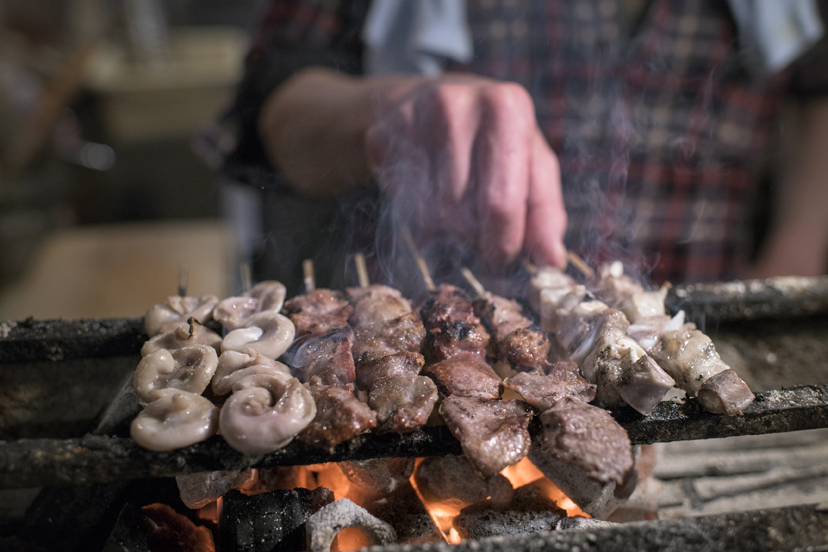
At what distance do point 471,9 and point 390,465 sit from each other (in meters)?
3.33

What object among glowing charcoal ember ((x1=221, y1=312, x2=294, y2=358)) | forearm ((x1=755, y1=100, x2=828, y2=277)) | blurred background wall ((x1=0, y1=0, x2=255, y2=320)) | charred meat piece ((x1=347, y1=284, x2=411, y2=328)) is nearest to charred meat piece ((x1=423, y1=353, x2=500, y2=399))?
charred meat piece ((x1=347, y1=284, x2=411, y2=328))

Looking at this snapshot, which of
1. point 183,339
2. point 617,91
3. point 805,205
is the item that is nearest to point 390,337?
point 183,339

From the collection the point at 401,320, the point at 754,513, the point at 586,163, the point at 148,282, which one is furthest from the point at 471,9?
the point at 148,282

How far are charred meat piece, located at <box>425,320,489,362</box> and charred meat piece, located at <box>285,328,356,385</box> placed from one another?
0.33m

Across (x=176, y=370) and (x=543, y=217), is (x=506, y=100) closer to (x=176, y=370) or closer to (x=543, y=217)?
(x=543, y=217)

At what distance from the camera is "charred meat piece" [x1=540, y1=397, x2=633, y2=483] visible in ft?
4.71

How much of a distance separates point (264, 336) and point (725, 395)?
154cm

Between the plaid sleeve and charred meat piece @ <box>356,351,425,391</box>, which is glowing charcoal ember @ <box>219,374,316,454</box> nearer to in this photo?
charred meat piece @ <box>356,351,425,391</box>

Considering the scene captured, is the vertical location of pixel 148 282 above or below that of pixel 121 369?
below

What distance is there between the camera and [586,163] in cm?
401

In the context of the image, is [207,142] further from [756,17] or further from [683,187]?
[756,17]

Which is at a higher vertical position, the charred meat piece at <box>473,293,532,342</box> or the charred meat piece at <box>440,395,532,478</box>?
the charred meat piece at <box>473,293,532,342</box>

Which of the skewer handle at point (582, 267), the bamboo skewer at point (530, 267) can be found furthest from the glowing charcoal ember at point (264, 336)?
the skewer handle at point (582, 267)

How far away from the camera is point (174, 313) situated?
1.99 metres
